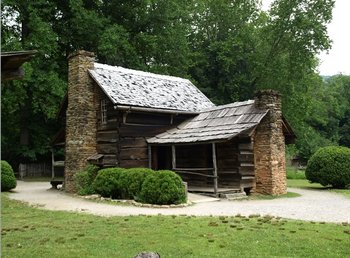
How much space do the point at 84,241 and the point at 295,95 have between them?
33.1 metres

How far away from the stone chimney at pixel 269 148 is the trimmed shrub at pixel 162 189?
5.56m

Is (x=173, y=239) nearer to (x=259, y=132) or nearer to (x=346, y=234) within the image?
(x=346, y=234)

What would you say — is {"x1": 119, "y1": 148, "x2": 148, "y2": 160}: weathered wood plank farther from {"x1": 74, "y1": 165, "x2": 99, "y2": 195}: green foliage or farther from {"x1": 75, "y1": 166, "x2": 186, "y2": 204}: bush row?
{"x1": 75, "y1": 166, "x2": 186, "y2": 204}: bush row

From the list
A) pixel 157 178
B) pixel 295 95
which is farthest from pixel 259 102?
pixel 295 95

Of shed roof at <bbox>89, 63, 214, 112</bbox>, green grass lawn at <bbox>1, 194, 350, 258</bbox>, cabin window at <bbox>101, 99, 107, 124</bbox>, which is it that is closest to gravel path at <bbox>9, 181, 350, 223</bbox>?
green grass lawn at <bbox>1, 194, 350, 258</bbox>

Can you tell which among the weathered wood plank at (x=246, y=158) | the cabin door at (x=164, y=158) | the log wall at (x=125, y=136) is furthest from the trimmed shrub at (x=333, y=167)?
the log wall at (x=125, y=136)

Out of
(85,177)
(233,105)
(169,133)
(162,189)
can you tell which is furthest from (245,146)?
(85,177)

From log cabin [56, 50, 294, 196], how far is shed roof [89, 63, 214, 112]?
76 mm

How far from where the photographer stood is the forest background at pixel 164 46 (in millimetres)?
32906

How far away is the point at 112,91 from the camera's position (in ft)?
68.3

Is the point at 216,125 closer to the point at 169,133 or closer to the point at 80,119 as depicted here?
the point at 169,133

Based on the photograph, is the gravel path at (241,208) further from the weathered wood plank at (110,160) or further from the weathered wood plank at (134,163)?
the weathered wood plank at (134,163)

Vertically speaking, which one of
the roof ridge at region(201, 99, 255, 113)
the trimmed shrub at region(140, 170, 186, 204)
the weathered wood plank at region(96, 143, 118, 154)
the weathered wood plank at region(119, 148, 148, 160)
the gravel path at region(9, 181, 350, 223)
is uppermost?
the roof ridge at region(201, 99, 255, 113)

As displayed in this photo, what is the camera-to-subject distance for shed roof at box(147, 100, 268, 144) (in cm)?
1905
